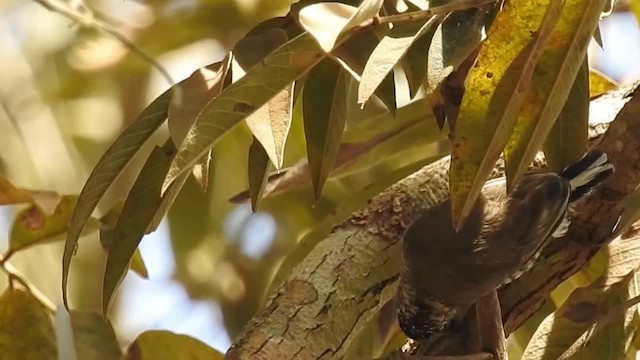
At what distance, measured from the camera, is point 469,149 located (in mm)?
471

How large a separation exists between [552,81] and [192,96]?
0.20 m

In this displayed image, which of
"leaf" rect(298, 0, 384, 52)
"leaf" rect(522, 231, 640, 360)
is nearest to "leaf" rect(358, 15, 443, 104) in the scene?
"leaf" rect(298, 0, 384, 52)

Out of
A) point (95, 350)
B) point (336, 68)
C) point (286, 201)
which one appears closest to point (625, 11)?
point (286, 201)

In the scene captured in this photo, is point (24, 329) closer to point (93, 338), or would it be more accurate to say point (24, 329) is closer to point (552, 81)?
point (93, 338)

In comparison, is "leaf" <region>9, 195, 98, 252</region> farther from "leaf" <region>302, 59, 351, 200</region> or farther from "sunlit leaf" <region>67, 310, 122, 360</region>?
"leaf" <region>302, 59, 351, 200</region>

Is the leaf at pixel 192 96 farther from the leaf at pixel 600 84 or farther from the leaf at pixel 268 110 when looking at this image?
the leaf at pixel 600 84

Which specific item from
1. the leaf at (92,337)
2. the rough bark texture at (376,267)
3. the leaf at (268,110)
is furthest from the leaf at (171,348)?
the leaf at (268,110)

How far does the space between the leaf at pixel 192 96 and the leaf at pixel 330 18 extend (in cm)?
7

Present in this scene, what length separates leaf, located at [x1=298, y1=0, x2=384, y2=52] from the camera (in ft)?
1.56

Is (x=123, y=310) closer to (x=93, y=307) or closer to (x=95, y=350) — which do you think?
(x=93, y=307)

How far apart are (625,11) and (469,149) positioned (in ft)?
2.26

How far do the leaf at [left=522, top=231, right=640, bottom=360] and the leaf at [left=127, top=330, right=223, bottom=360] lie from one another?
0.24m

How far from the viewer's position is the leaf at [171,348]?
71 cm

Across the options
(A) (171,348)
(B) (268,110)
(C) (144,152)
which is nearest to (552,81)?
(B) (268,110)
